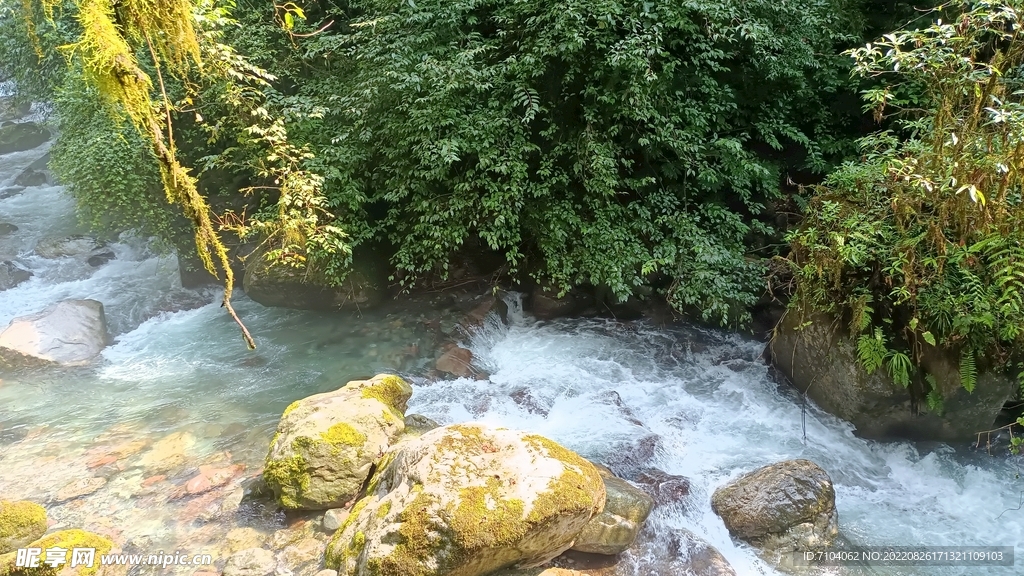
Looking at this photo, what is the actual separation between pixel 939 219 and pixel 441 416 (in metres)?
5.18

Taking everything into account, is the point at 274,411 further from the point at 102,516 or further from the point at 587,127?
the point at 587,127

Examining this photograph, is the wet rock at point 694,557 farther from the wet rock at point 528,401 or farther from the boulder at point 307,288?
the boulder at point 307,288

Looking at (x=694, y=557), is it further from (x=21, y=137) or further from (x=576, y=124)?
(x=21, y=137)

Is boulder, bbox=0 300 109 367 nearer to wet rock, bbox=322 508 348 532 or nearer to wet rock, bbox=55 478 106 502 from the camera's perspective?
wet rock, bbox=55 478 106 502

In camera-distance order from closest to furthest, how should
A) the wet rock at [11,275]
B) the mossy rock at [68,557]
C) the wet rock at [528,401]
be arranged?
1. the mossy rock at [68,557]
2. the wet rock at [528,401]
3. the wet rock at [11,275]

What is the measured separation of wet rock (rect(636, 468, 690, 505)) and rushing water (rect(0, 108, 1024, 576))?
9 cm

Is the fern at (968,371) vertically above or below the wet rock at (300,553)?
above

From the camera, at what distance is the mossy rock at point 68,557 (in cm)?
396

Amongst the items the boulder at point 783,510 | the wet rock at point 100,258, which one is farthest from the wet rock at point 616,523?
the wet rock at point 100,258

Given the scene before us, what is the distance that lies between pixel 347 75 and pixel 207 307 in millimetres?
4555

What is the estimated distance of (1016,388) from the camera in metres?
5.38

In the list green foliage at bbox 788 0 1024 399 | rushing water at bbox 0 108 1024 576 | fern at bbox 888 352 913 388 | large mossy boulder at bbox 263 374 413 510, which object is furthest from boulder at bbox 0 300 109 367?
fern at bbox 888 352 913 388

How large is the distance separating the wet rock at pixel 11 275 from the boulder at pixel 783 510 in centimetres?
1170

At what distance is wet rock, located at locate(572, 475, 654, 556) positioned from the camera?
4199 mm
